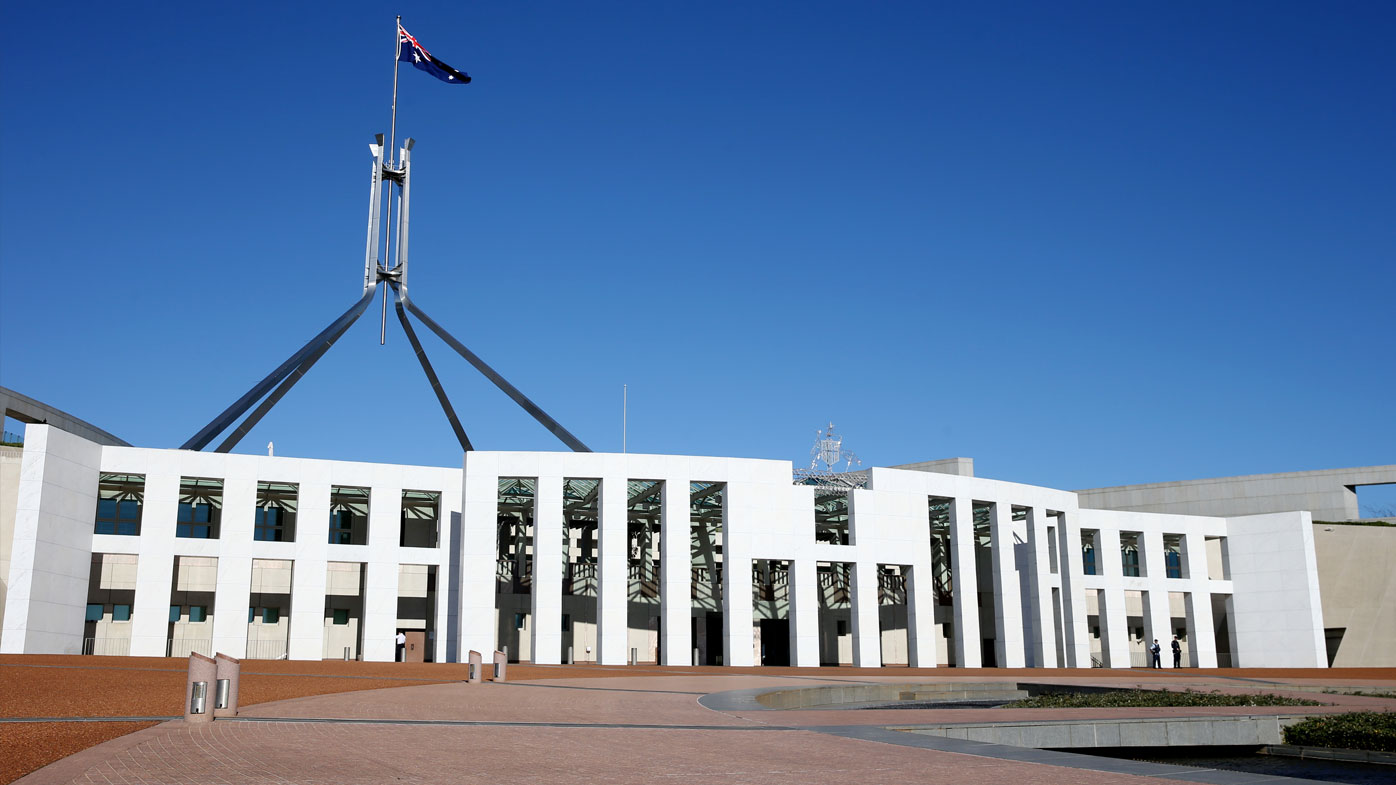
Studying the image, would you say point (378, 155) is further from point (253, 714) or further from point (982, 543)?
point (253, 714)

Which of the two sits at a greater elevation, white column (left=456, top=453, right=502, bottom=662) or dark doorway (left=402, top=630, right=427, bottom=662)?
white column (left=456, top=453, right=502, bottom=662)

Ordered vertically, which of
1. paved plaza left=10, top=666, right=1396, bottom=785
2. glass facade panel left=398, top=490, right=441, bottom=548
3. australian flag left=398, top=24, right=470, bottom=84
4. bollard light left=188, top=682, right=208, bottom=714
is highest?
australian flag left=398, top=24, right=470, bottom=84

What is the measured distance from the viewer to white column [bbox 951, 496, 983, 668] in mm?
44219

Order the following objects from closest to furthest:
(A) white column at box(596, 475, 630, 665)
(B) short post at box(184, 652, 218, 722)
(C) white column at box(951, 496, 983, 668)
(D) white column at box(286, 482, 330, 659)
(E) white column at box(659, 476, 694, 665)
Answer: (B) short post at box(184, 652, 218, 722) → (A) white column at box(596, 475, 630, 665) → (E) white column at box(659, 476, 694, 665) → (D) white column at box(286, 482, 330, 659) → (C) white column at box(951, 496, 983, 668)

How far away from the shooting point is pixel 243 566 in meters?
39.2

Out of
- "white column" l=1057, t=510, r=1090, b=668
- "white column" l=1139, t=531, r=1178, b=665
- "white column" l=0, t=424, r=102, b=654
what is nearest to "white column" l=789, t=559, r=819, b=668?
"white column" l=1057, t=510, r=1090, b=668

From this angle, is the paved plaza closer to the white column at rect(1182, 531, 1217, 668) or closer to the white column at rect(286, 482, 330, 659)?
the white column at rect(286, 482, 330, 659)

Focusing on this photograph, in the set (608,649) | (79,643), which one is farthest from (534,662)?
(79,643)

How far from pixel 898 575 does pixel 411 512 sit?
934 inches

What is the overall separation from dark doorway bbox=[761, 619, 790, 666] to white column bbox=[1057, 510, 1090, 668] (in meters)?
12.6

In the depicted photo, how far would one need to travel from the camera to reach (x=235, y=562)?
39125 millimetres

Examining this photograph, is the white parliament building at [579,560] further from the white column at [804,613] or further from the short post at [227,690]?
the short post at [227,690]

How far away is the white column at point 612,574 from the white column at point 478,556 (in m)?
3.67

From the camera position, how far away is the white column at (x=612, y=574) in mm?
38625
